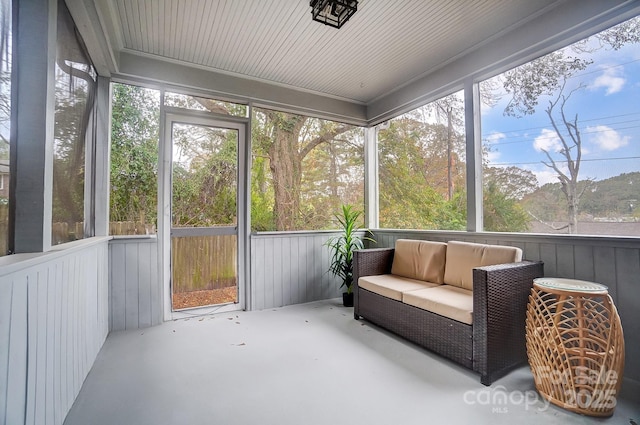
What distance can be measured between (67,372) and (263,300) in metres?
2.15

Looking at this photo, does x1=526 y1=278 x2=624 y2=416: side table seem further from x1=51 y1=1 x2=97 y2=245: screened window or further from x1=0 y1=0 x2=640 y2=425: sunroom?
x1=51 y1=1 x2=97 y2=245: screened window

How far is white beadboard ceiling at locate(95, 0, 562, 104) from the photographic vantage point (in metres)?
2.42

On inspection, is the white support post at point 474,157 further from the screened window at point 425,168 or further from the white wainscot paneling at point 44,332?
the white wainscot paneling at point 44,332

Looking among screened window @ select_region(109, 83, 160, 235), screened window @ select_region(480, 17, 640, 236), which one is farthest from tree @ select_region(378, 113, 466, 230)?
screened window @ select_region(109, 83, 160, 235)

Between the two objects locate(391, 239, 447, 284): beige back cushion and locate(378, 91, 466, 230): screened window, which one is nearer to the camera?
locate(391, 239, 447, 284): beige back cushion

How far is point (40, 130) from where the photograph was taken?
1423 mm

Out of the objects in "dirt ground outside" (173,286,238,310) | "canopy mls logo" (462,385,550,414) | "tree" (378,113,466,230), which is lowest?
"canopy mls logo" (462,385,550,414)

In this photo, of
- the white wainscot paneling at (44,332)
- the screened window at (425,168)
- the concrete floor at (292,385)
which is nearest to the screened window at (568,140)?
the screened window at (425,168)

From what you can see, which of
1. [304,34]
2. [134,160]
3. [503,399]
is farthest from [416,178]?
[134,160]

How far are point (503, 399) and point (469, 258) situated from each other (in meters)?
1.17

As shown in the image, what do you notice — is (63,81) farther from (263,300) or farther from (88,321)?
(263,300)

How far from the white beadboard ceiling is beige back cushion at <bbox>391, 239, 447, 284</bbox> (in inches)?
83.7

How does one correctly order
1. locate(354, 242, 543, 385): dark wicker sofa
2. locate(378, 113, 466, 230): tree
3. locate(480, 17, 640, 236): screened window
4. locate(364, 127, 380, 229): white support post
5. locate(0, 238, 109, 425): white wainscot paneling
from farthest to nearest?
locate(364, 127, 380, 229): white support post
locate(378, 113, 466, 230): tree
locate(480, 17, 640, 236): screened window
locate(354, 242, 543, 385): dark wicker sofa
locate(0, 238, 109, 425): white wainscot paneling

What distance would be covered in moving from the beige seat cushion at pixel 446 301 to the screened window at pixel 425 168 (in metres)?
0.99
